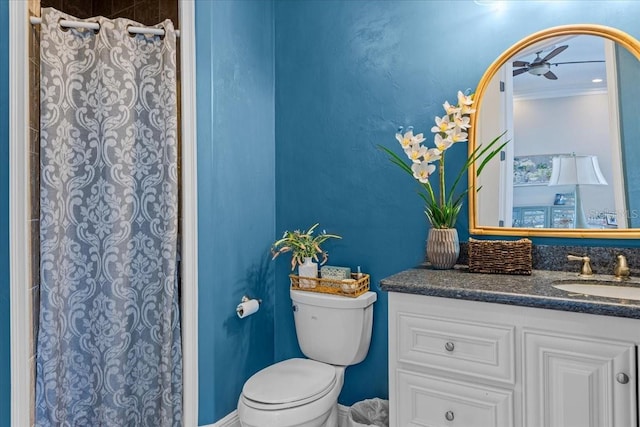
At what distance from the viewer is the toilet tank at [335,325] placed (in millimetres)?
1979

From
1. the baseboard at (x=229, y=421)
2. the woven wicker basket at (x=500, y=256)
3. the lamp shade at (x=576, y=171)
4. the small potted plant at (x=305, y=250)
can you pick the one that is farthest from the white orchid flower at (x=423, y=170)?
the baseboard at (x=229, y=421)

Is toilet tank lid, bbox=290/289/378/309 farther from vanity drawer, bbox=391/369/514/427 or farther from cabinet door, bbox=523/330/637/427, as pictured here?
cabinet door, bbox=523/330/637/427

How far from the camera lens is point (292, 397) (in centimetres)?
171

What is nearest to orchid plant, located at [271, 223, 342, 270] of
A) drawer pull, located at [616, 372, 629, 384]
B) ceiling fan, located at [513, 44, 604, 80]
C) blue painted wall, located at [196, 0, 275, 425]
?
blue painted wall, located at [196, 0, 275, 425]

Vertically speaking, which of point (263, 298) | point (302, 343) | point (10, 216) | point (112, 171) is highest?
point (112, 171)

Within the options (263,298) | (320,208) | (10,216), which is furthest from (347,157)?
(10,216)

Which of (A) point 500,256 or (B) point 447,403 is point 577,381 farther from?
(A) point 500,256

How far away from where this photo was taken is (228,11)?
2.07 meters

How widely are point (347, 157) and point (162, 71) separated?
953 millimetres

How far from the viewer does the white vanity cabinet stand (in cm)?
123

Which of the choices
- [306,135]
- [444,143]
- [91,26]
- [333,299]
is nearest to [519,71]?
[444,143]

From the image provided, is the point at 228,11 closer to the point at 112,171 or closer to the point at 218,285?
the point at 112,171

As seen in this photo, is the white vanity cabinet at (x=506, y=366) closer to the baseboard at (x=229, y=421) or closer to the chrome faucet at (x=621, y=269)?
the chrome faucet at (x=621, y=269)

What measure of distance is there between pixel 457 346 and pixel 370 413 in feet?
2.73
